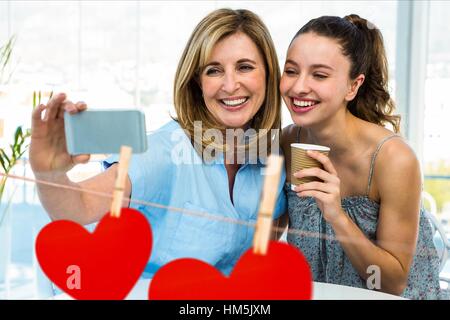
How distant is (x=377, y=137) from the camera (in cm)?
119

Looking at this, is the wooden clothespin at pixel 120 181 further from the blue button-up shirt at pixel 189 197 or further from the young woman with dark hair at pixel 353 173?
the young woman with dark hair at pixel 353 173

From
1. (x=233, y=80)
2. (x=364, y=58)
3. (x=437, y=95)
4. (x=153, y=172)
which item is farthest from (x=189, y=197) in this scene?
(x=437, y=95)

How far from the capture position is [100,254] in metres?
0.63

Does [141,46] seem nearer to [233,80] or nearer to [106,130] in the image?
[233,80]

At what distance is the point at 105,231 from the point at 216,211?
38 centimetres

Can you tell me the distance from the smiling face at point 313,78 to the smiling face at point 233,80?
0.06 metres

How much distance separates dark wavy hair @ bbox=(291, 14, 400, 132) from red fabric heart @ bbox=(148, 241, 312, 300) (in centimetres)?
62

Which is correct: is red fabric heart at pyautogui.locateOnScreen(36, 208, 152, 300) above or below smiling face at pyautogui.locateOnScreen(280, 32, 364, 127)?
below

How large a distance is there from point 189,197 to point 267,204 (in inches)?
20.2

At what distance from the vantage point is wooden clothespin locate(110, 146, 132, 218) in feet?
1.99

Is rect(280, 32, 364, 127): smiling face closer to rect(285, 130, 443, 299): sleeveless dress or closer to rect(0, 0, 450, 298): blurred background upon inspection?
rect(285, 130, 443, 299): sleeveless dress

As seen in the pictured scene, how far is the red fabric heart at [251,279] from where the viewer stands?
0.54m

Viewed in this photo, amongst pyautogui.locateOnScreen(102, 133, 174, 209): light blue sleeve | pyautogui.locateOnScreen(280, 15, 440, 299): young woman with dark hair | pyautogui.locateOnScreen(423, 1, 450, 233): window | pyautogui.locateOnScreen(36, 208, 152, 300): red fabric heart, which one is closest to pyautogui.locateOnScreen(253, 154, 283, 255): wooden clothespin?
pyautogui.locateOnScreen(36, 208, 152, 300): red fabric heart
